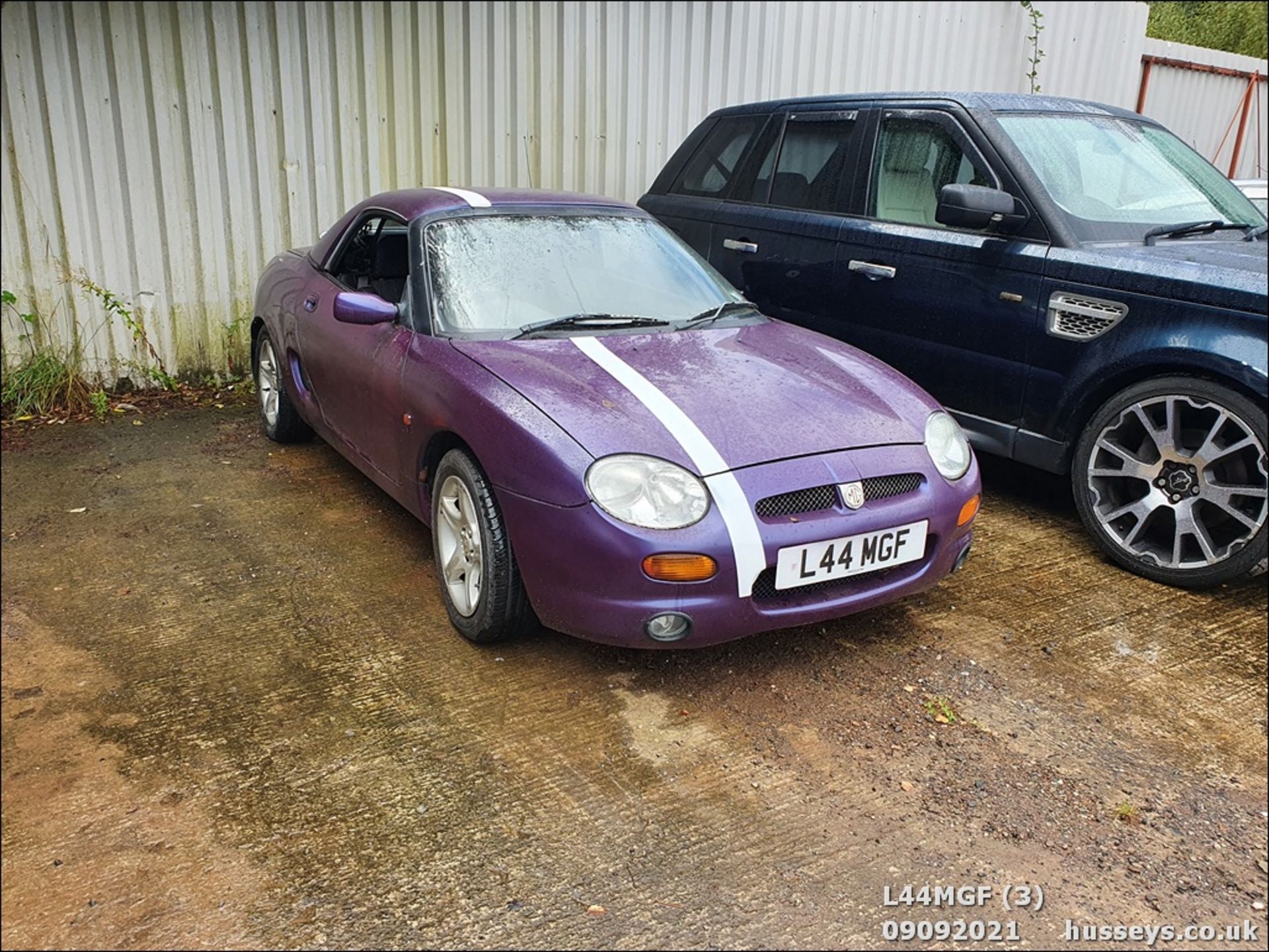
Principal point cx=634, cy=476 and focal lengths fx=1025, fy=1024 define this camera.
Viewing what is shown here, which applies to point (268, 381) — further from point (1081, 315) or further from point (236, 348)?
point (1081, 315)

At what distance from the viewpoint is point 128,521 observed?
13.8ft

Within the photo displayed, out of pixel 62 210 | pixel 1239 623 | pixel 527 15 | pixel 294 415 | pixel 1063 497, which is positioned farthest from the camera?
pixel 527 15

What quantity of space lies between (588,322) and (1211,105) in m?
10.4

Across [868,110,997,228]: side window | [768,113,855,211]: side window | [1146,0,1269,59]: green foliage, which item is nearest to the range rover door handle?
[868,110,997,228]: side window

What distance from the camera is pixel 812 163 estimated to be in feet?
17.1

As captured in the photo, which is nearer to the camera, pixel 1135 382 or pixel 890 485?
pixel 890 485

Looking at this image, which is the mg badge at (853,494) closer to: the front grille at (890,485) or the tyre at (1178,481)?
the front grille at (890,485)

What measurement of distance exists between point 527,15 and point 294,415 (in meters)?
3.44

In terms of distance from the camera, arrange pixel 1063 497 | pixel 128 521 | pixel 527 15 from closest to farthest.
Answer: pixel 128 521 → pixel 1063 497 → pixel 527 15

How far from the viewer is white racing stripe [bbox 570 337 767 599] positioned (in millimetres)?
2820

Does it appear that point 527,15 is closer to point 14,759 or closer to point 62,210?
point 62,210

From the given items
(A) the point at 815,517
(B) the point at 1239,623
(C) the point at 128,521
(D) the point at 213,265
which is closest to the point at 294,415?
(C) the point at 128,521

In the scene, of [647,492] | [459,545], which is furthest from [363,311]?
[647,492]

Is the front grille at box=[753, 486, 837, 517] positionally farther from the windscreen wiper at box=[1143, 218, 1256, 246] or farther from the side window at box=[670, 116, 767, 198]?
the side window at box=[670, 116, 767, 198]
